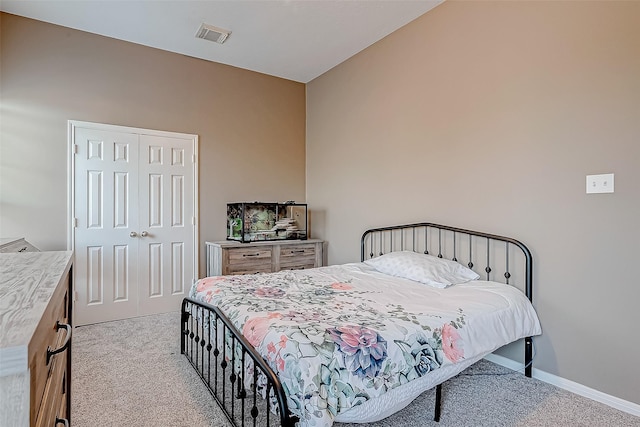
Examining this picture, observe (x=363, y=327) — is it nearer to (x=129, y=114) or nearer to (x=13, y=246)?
(x=13, y=246)

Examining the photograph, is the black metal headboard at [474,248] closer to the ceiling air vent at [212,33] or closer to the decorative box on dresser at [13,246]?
the ceiling air vent at [212,33]

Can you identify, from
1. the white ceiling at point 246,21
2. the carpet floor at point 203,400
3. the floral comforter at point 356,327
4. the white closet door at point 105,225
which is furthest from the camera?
the white closet door at point 105,225

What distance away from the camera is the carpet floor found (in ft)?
6.41

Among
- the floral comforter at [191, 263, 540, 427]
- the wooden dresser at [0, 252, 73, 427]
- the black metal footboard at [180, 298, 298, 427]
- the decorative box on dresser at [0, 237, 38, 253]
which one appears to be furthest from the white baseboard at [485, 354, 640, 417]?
the decorative box on dresser at [0, 237, 38, 253]


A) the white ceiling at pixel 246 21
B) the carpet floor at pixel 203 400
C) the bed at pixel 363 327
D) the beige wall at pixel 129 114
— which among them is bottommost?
the carpet floor at pixel 203 400

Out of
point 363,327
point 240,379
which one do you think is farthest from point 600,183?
point 240,379

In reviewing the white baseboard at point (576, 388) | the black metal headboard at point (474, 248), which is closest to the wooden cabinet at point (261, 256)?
the black metal headboard at point (474, 248)

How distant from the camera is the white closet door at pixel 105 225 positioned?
11.7 feet

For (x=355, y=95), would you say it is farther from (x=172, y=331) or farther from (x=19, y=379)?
(x=19, y=379)

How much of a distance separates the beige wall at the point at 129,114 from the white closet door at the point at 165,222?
18cm

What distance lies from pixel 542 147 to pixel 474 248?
911 mm

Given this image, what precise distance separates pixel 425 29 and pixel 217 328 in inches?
124

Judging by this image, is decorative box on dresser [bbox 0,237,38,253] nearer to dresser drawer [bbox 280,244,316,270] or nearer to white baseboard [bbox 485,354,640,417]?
dresser drawer [bbox 280,244,316,270]

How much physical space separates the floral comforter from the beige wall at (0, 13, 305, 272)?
207cm
